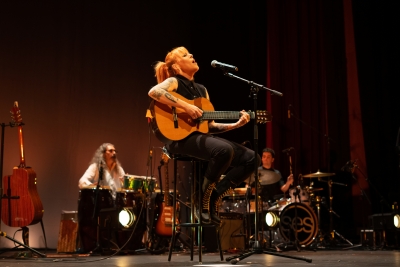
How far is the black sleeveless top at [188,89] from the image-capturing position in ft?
14.5

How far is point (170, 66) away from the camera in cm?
466

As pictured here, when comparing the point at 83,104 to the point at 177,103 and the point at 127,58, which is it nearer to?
the point at 127,58

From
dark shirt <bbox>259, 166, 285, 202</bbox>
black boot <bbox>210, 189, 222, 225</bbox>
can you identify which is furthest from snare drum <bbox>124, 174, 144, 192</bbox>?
black boot <bbox>210, 189, 222, 225</bbox>

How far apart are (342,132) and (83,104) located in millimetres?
3796

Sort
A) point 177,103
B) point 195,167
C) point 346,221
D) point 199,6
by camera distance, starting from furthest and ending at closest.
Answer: point 199,6
point 346,221
point 195,167
point 177,103

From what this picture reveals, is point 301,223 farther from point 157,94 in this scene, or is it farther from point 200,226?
point 157,94

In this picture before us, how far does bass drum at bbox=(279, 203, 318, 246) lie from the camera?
7.65 meters

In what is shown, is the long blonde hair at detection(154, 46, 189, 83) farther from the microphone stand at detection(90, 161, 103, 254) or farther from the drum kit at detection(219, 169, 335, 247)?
the drum kit at detection(219, 169, 335, 247)

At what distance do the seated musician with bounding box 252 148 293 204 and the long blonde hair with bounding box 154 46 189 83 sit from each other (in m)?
3.16

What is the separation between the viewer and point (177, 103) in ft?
13.5

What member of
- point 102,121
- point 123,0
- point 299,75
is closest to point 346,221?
point 299,75

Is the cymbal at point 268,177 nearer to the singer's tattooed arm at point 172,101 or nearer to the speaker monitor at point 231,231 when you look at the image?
the speaker monitor at point 231,231

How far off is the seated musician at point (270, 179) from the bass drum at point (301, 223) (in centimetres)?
32

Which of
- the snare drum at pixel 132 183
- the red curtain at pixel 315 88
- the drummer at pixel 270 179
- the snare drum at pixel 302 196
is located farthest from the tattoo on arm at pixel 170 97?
the red curtain at pixel 315 88
